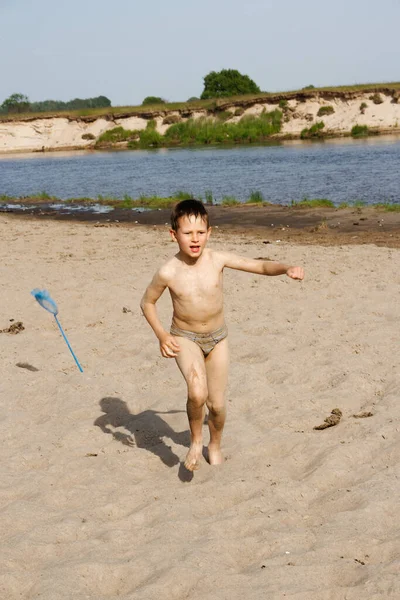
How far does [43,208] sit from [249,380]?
618 inches

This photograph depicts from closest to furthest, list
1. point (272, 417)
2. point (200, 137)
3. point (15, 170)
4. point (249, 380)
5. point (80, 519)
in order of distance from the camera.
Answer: point (80, 519) → point (272, 417) → point (249, 380) → point (15, 170) → point (200, 137)

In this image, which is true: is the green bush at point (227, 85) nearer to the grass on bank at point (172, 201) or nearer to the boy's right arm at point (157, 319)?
the grass on bank at point (172, 201)

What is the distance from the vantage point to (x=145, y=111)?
53094mm

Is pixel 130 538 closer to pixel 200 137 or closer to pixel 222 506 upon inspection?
pixel 222 506

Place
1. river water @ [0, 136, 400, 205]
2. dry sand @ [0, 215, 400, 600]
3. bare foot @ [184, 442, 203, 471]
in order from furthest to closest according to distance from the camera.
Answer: river water @ [0, 136, 400, 205], bare foot @ [184, 442, 203, 471], dry sand @ [0, 215, 400, 600]

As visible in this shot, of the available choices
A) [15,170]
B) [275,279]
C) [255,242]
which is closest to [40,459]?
[275,279]

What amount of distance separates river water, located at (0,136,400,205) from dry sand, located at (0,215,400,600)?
35.2 feet

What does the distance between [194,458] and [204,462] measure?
333 millimetres

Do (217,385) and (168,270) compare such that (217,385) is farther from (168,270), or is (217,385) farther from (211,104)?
(211,104)

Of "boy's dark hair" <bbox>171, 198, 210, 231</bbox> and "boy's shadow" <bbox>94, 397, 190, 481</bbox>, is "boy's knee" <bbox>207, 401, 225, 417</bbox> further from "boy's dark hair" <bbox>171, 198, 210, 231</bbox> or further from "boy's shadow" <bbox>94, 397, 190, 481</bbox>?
"boy's dark hair" <bbox>171, 198, 210, 231</bbox>

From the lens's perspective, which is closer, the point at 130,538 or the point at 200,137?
the point at 130,538

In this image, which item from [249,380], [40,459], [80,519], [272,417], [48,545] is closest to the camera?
[48,545]

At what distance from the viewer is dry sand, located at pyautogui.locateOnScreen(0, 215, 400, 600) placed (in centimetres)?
345

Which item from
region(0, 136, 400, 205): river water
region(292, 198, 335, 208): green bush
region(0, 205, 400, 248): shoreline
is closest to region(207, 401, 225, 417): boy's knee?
region(0, 205, 400, 248): shoreline
